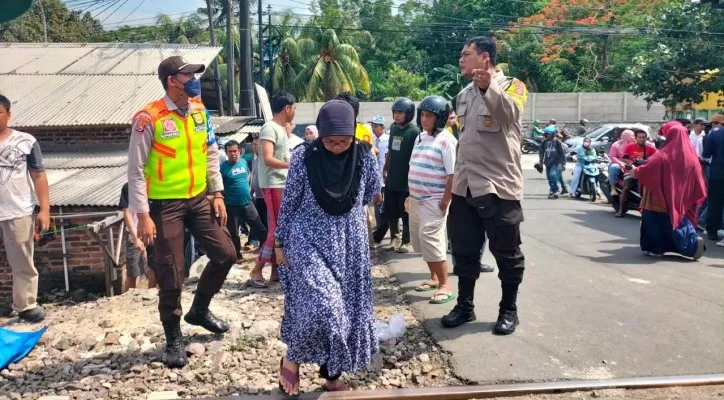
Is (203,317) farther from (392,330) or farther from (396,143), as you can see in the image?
(396,143)

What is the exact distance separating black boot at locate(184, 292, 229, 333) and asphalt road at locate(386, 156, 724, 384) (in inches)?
62.1

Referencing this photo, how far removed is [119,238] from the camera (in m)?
6.62

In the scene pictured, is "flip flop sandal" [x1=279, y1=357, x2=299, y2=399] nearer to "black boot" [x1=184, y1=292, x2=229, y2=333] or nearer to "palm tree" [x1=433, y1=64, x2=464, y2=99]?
"black boot" [x1=184, y1=292, x2=229, y2=333]

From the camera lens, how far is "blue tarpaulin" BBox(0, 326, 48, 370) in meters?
4.27

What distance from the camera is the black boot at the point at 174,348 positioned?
4.17m

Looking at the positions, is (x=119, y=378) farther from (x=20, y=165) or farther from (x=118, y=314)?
(x=20, y=165)

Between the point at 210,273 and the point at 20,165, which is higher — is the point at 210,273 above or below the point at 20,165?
below

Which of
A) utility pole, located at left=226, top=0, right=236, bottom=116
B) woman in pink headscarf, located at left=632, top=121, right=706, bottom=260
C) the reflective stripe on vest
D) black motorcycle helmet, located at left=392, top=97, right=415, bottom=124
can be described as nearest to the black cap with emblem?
the reflective stripe on vest

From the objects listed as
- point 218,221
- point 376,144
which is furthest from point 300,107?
point 218,221

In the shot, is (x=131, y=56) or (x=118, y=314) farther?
(x=131, y=56)

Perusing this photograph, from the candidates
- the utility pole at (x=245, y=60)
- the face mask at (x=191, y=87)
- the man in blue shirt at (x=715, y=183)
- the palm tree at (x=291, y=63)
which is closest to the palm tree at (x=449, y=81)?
the palm tree at (x=291, y=63)

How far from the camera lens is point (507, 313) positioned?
4.53m

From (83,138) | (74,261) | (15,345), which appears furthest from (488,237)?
(83,138)

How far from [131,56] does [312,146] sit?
9.63m
